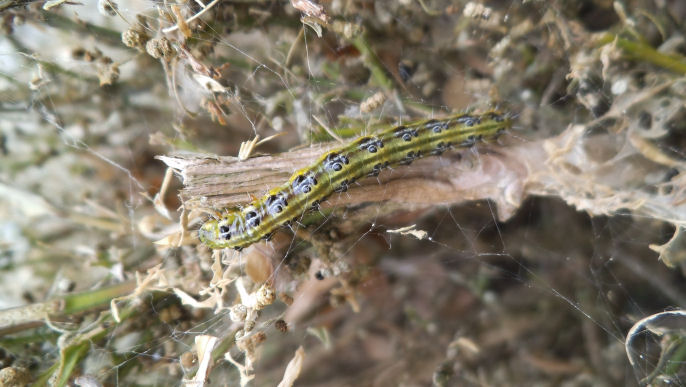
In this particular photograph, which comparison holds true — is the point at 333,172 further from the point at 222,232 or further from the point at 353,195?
the point at 222,232

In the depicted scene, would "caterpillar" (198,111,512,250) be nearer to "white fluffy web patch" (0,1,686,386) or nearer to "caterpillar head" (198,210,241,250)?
"caterpillar head" (198,210,241,250)

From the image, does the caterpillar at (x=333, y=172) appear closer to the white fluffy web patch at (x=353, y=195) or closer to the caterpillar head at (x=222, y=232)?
the caterpillar head at (x=222, y=232)

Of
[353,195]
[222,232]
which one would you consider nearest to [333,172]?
[353,195]

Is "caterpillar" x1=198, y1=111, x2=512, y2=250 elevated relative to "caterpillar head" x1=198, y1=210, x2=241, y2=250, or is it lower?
elevated

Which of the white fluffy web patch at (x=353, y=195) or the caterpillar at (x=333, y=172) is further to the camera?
the white fluffy web patch at (x=353, y=195)

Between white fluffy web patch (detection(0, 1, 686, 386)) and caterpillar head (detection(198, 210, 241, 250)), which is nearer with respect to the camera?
caterpillar head (detection(198, 210, 241, 250))

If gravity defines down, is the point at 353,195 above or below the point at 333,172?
below

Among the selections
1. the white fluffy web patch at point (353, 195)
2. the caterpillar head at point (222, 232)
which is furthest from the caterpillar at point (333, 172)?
the white fluffy web patch at point (353, 195)

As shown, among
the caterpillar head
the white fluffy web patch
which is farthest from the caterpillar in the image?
the white fluffy web patch
